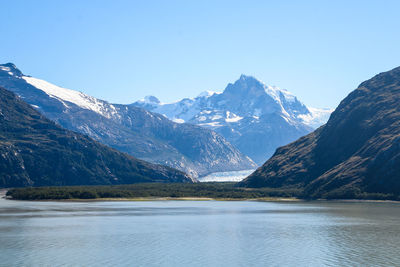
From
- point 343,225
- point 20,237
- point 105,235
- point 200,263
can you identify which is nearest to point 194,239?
point 105,235

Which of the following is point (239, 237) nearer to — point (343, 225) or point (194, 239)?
point (194, 239)

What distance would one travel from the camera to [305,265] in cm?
9719

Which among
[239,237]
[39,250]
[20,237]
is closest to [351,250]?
[239,237]

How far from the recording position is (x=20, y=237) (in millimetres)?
132875

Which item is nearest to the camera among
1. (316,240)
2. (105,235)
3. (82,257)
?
(82,257)

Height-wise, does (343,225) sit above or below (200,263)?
above

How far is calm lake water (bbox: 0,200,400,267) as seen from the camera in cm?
10144

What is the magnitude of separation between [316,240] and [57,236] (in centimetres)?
6561

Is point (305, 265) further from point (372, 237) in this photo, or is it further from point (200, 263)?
point (372, 237)

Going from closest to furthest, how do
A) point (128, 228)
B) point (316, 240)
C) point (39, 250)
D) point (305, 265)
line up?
point (305, 265) < point (39, 250) < point (316, 240) < point (128, 228)

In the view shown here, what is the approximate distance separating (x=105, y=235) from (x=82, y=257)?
120 feet

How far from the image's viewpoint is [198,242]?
128 m

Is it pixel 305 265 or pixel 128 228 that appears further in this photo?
pixel 128 228

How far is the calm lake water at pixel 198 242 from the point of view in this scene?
3994 inches
